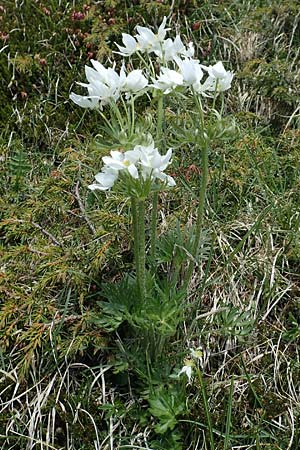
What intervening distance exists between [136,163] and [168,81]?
0.82 ft

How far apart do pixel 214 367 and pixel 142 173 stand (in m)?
0.84

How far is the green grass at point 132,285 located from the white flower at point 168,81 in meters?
0.12

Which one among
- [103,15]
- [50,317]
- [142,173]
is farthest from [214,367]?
[103,15]

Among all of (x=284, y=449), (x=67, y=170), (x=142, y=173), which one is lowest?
(x=284, y=449)

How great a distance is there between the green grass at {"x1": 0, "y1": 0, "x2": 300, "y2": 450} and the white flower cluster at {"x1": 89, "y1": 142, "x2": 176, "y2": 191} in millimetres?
125

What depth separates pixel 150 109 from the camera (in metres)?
2.89

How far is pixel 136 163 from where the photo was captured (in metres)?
1.60

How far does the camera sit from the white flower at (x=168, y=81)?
5.52ft

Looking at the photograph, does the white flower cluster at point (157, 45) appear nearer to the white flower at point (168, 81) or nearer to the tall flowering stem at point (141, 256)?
the white flower at point (168, 81)

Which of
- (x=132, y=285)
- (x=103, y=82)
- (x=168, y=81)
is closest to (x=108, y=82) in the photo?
(x=103, y=82)

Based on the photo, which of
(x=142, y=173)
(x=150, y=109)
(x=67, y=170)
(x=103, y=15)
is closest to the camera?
(x=142, y=173)

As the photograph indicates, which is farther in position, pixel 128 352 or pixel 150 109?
pixel 150 109

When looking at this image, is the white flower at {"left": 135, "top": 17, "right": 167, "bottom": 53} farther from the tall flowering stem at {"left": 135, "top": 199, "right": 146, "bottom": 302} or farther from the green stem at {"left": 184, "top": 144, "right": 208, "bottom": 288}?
the tall flowering stem at {"left": 135, "top": 199, "right": 146, "bottom": 302}

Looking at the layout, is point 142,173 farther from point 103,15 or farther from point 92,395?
point 103,15
